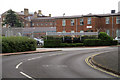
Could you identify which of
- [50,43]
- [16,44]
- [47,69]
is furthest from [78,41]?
[47,69]

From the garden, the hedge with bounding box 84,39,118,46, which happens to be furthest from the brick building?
the hedge with bounding box 84,39,118,46

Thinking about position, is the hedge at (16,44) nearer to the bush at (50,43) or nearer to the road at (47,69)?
the road at (47,69)

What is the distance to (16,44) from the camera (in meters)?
27.9

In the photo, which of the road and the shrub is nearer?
the road

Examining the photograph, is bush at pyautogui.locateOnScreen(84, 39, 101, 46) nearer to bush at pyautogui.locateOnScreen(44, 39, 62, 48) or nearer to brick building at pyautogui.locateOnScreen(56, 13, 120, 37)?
bush at pyautogui.locateOnScreen(44, 39, 62, 48)

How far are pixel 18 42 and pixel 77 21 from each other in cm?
3517

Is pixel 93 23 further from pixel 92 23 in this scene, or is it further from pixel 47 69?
pixel 47 69

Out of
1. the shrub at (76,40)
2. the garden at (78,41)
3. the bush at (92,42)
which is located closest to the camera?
the garden at (78,41)

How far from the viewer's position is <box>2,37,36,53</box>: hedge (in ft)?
87.0

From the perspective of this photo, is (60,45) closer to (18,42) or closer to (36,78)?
(18,42)

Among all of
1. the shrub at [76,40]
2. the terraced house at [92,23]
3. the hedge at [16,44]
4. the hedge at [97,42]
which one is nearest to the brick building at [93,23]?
the terraced house at [92,23]

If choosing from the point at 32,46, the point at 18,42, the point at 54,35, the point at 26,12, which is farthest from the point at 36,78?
the point at 26,12

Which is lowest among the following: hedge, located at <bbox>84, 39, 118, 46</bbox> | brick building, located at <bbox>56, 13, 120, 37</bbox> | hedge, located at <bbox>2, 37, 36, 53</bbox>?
hedge, located at <bbox>84, 39, 118, 46</bbox>

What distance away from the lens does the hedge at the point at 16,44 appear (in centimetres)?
2653
